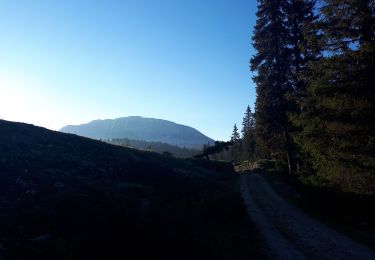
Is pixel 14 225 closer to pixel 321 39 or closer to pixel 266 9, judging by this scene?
pixel 321 39

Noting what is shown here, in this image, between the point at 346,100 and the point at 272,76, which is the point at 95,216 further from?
the point at 272,76

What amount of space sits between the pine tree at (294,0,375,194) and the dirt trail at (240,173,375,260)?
263 cm

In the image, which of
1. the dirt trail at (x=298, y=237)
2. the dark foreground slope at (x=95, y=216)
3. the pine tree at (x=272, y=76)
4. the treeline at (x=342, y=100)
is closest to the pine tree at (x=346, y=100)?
the treeline at (x=342, y=100)

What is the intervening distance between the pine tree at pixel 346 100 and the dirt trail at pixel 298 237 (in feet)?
8.63

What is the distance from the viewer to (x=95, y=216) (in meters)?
11.6

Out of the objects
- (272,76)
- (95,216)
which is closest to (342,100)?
(95,216)

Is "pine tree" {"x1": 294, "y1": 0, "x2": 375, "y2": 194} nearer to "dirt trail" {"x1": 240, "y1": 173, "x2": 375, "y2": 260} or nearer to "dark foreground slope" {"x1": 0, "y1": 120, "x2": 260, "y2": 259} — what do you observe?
"dirt trail" {"x1": 240, "y1": 173, "x2": 375, "y2": 260}

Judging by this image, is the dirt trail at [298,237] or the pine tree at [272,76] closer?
the dirt trail at [298,237]

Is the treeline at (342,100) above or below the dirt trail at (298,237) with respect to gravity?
above

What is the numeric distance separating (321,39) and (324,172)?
6.26 m

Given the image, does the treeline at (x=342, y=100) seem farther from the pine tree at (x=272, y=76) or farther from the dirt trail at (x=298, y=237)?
the pine tree at (x=272, y=76)

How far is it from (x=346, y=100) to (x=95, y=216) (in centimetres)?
1178

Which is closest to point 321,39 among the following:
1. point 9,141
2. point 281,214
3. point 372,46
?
point 372,46

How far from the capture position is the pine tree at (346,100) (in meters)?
17.1
